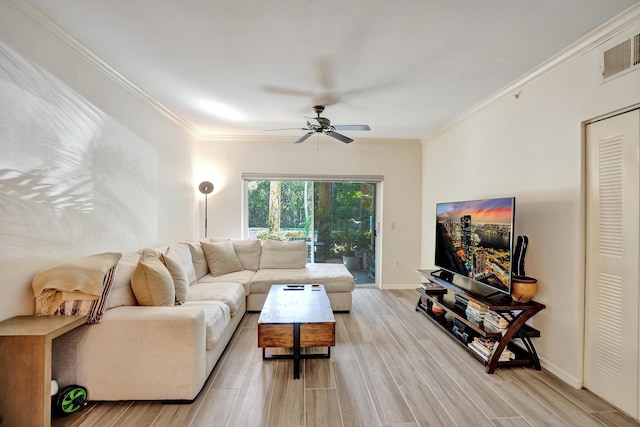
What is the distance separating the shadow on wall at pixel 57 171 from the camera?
5.59 feet

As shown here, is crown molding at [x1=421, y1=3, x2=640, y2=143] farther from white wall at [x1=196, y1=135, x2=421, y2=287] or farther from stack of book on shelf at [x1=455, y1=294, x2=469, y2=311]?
stack of book on shelf at [x1=455, y1=294, x2=469, y2=311]

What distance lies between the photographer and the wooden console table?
1.51 m

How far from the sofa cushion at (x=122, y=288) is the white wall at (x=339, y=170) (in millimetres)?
2558

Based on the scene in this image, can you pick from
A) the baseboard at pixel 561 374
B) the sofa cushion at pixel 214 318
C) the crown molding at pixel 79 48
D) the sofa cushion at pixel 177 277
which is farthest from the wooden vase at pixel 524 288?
the crown molding at pixel 79 48

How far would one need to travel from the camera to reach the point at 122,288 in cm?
220

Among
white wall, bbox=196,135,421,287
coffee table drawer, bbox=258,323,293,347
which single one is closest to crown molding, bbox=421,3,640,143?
white wall, bbox=196,135,421,287

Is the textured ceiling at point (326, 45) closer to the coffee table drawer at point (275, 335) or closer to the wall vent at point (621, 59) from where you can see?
the wall vent at point (621, 59)

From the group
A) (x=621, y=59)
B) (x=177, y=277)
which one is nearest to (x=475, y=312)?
(x=621, y=59)

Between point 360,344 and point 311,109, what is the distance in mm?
2721

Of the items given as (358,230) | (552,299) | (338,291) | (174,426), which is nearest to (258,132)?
(358,230)

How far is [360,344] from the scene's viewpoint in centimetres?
283

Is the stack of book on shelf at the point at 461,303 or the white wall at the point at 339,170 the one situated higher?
the white wall at the point at 339,170

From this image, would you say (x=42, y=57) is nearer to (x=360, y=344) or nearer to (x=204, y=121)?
(x=204, y=121)

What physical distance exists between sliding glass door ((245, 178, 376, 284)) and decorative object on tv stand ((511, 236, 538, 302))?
2.76 meters
